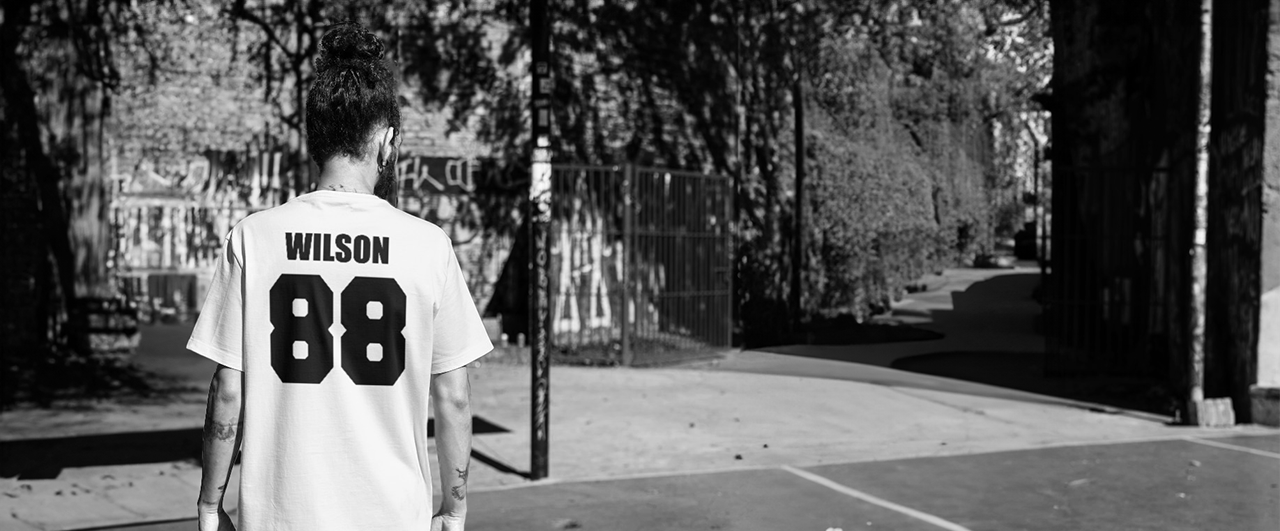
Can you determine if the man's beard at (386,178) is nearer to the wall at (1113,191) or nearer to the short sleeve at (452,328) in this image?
the short sleeve at (452,328)

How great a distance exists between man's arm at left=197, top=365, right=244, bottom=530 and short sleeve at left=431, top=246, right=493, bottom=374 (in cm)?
38

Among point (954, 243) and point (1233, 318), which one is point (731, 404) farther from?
point (954, 243)

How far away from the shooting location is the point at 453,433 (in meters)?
2.56

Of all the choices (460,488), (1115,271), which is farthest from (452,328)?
(1115,271)

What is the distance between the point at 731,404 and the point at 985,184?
18.2 meters

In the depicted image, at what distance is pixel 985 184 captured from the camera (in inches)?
1077

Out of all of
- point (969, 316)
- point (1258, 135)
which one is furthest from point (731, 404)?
point (969, 316)

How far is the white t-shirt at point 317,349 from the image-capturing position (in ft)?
8.01

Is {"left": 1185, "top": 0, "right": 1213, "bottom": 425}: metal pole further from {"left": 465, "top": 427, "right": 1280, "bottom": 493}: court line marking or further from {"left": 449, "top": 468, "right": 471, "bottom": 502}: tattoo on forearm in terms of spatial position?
{"left": 449, "top": 468, "right": 471, "bottom": 502}: tattoo on forearm

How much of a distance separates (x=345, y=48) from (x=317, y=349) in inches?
23.8

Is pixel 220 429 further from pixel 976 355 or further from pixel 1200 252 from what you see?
pixel 976 355

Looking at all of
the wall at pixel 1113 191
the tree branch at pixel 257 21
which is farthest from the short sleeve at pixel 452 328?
the tree branch at pixel 257 21

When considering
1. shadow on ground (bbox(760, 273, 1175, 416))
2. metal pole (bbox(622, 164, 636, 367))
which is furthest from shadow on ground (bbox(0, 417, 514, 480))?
shadow on ground (bbox(760, 273, 1175, 416))

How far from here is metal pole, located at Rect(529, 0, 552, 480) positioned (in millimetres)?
7273
